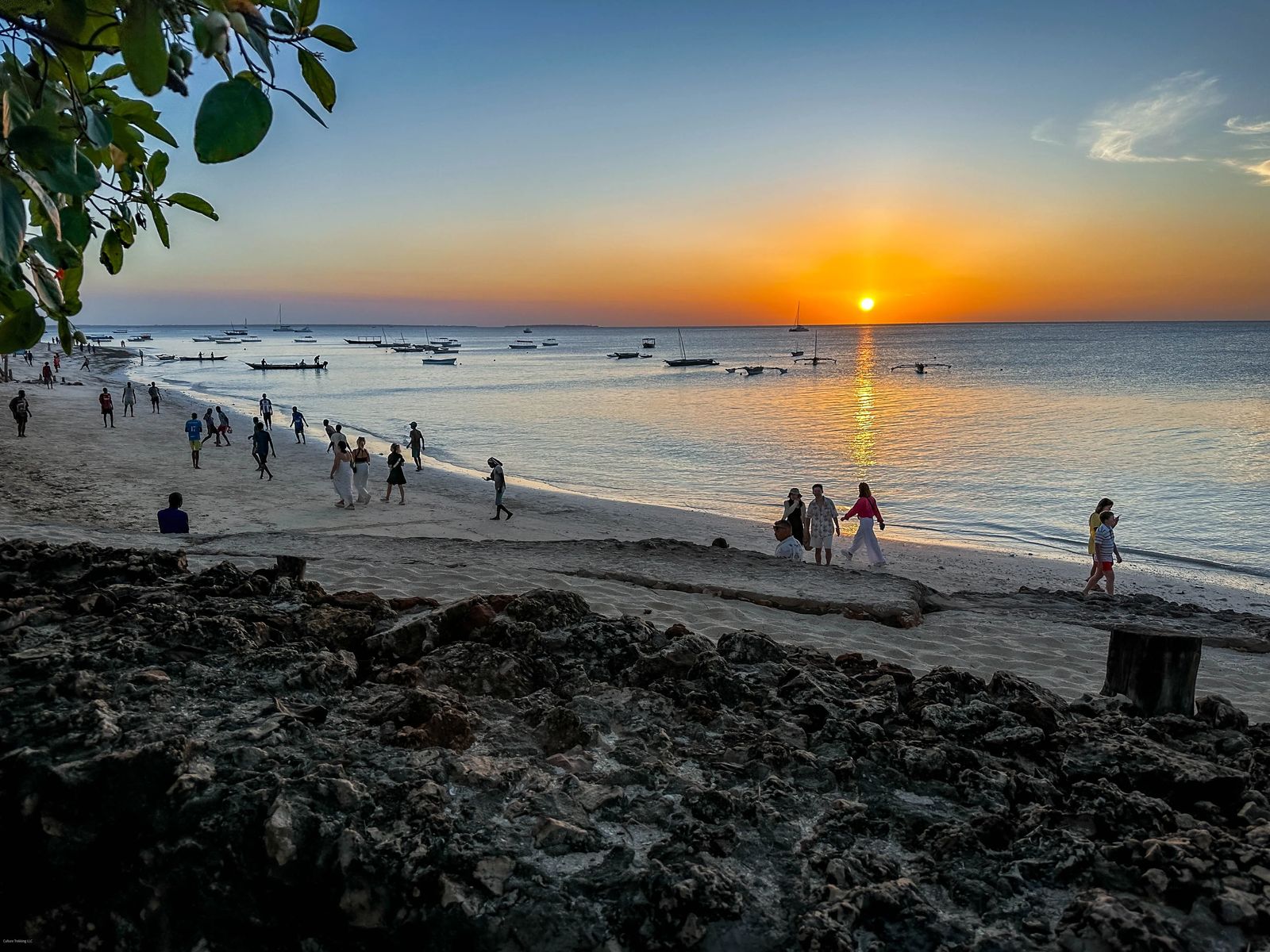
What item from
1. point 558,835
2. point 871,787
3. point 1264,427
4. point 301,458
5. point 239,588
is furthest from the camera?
point 1264,427

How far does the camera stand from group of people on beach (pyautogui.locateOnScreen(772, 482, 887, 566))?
11748mm

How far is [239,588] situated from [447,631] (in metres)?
1.55

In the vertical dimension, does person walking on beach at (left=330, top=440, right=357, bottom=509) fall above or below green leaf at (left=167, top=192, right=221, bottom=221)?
below

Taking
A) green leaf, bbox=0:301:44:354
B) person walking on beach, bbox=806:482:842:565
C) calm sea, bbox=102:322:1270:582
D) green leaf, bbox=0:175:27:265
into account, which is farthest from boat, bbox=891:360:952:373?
green leaf, bbox=0:175:27:265

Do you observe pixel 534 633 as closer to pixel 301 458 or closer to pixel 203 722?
pixel 203 722

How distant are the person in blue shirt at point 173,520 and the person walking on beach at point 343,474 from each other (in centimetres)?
612

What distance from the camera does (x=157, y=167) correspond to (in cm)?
192

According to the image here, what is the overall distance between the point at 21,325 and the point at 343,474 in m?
16.2

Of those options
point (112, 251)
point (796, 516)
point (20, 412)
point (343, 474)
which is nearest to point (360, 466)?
point (343, 474)

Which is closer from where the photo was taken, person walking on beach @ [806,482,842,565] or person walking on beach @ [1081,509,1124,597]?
person walking on beach @ [1081,509,1124,597]

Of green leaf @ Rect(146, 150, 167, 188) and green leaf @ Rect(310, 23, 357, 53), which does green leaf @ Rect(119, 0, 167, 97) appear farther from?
green leaf @ Rect(146, 150, 167, 188)

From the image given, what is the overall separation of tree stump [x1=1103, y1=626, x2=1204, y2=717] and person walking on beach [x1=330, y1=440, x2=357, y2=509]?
50.9 feet

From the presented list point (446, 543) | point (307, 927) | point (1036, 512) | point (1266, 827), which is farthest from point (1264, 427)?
point (307, 927)

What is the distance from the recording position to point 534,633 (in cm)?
427
